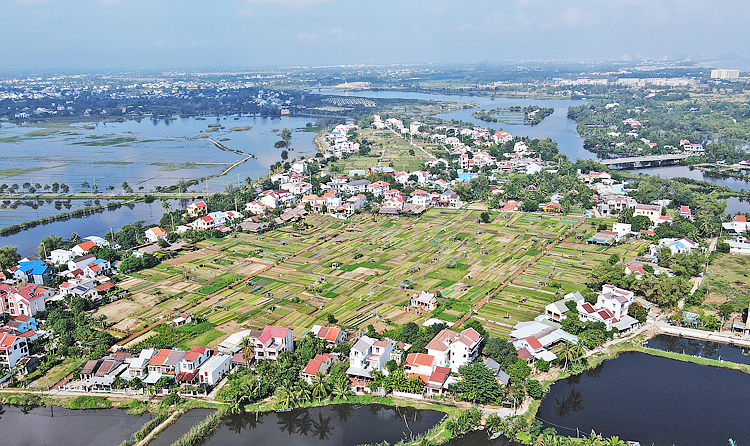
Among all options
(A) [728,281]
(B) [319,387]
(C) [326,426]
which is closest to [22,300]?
(B) [319,387]

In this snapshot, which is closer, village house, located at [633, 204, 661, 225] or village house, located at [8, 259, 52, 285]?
village house, located at [8, 259, 52, 285]

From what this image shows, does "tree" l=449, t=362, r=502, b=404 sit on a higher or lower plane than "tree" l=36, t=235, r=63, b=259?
lower

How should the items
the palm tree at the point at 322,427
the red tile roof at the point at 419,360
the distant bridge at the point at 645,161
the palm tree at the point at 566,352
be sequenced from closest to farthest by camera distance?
the palm tree at the point at 322,427, the red tile roof at the point at 419,360, the palm tree at the point at 566,352, the distant bridge at the point at 645,161

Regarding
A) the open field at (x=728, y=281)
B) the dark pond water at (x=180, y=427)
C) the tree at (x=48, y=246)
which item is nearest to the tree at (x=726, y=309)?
the open field at (x=728, y=281)

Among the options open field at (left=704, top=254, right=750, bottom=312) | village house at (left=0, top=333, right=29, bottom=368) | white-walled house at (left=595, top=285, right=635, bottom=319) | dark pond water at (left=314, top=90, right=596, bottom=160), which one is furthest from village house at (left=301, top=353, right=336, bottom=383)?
dark pond water at (left=314, top=90, right=596, bottom=160)

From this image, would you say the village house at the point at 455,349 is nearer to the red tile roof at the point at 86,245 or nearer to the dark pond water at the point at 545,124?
the red tile roof at the point at 86,245

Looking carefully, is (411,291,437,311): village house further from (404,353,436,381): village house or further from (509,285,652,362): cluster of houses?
(404,353,436,381): village house
